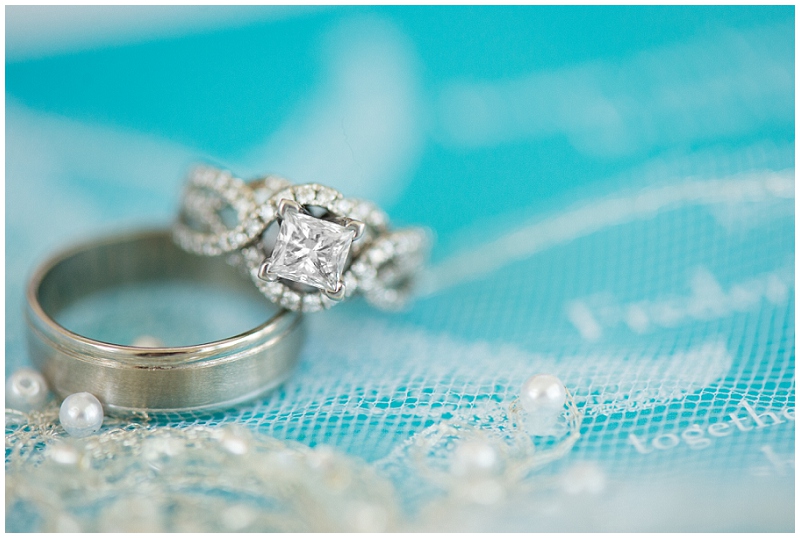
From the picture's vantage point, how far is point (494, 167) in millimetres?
2277

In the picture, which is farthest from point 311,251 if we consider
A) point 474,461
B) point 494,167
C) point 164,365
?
point 494,167

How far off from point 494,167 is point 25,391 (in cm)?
141

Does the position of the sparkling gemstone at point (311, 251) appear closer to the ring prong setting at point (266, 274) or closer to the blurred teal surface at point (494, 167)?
the ring prong setting at point (266, 274)

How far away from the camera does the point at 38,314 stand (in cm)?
149

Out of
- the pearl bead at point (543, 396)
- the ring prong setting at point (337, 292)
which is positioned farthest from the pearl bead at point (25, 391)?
the pearl bead at point (543, 396)

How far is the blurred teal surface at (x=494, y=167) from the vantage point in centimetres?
166

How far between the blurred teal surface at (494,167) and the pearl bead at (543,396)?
0.42 feet

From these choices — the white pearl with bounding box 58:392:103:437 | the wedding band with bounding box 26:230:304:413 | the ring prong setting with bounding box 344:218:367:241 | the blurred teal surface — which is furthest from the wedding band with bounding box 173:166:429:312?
the white pearl with bounding box 58:392:103:437

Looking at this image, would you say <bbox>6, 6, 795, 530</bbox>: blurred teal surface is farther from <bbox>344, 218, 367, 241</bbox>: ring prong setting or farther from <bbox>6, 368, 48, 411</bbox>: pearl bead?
<bbox>344, 218, 367, 241</bbox>: ring prong setting

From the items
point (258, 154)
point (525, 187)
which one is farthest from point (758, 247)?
point (258, 154)

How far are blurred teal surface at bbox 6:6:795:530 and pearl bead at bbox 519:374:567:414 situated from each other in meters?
0.13

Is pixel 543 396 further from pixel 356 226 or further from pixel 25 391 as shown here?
pixel 25 391

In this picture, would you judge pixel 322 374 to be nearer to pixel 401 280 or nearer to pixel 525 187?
pixel 401 280

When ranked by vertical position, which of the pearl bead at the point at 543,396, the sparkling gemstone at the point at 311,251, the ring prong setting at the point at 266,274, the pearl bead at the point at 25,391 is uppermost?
the sparkling gemstone at the point at 311,251
